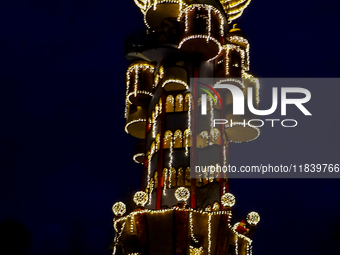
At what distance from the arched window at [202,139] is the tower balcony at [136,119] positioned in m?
7.27

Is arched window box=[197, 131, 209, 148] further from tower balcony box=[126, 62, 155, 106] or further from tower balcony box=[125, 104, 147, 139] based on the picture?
tower balcony box=[125, 104, 147, 139]

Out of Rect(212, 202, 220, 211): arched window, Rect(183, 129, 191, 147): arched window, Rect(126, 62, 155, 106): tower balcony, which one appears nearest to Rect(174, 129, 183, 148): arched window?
Rect(183, 129, 191, 147): arched window

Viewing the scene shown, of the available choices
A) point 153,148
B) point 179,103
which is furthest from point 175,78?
point 153,148

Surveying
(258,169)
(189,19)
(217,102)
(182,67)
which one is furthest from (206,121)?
(258,169)

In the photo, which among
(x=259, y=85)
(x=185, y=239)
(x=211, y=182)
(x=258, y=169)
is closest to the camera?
(x=185, y=239)

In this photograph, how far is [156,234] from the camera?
1245 inches

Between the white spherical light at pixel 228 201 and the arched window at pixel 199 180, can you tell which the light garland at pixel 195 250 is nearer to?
the white spherical light at pixel 228 201

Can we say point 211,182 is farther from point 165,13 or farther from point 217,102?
point 165,13

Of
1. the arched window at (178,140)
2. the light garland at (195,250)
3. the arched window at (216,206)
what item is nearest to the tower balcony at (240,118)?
the arched window at (178,140)

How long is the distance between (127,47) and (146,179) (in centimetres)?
1206

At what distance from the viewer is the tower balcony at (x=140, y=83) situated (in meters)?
42.0

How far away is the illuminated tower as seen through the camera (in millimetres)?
31750

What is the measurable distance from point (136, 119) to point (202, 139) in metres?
7.92

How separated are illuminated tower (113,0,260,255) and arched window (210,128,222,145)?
0.28 ft
